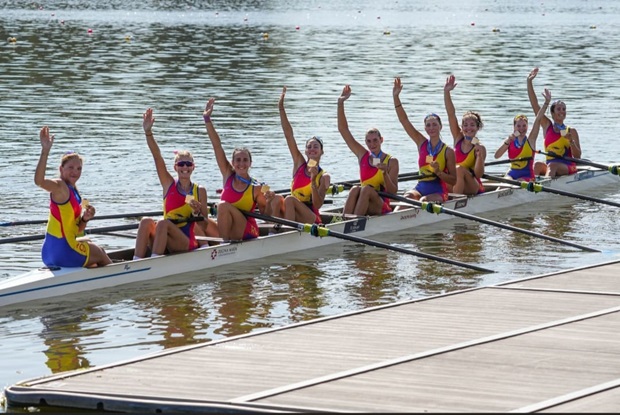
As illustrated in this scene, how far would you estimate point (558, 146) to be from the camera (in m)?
18.8

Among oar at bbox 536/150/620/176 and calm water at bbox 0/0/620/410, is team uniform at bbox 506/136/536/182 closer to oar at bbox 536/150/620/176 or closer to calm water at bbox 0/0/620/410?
calm water at bbox 0/0/620/410

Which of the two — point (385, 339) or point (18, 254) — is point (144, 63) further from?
point (385, 339)

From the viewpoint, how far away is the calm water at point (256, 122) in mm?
11250

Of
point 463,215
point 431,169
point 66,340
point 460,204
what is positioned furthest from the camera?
point 460,204

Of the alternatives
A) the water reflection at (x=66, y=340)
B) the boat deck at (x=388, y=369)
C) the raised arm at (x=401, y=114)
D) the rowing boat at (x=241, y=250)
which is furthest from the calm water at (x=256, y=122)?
the raised arm at (x=401, y=114)

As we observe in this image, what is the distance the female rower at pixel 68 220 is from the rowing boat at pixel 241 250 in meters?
0.10

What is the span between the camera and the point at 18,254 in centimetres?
1359

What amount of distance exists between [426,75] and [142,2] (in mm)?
48311

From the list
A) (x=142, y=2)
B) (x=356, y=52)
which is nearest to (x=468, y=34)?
(x=356, y=52)

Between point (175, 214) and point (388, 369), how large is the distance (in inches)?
172

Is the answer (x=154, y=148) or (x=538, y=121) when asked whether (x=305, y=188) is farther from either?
(x=538, y=121)

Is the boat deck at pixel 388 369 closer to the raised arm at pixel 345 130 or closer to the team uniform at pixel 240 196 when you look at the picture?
the team uniform at pixel 240 196

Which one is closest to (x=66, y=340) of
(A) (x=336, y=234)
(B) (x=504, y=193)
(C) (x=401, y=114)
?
(A) (x=336, y=234)

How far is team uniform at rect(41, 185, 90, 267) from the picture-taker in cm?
1109
